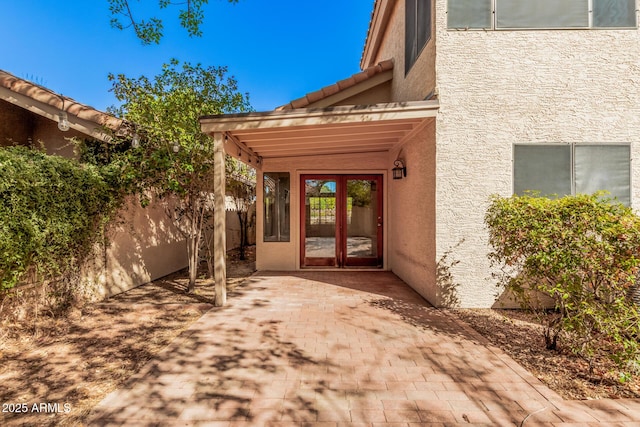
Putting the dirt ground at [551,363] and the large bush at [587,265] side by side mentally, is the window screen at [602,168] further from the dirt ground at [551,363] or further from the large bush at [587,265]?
the dirt ground at [551,363]

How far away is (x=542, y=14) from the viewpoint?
595 cm

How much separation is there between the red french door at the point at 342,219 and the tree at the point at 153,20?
5.07m

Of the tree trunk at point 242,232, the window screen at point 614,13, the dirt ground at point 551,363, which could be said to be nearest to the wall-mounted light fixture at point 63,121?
the tree trunk at point 242,232

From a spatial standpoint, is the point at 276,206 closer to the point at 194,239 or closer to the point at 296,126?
the point at 194,239

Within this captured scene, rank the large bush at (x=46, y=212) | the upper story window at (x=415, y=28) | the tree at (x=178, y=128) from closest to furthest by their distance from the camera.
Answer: the large bush at (x=46, y=212)
the tree at (x=178, y=128)
the upper story window at (x=415, y=28)

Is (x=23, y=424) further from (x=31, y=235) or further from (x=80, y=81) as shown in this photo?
(x=80, y=81)

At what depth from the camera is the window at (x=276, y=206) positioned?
32.4 feet

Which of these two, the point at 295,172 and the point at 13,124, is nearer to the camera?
the point at 13,124

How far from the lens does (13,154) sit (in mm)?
4641

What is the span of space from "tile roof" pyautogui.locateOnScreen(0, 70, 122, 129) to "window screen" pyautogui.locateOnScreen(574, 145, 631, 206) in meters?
9.35

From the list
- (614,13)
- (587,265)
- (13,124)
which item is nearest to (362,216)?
(587,265)

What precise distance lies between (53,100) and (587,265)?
956 centimetres

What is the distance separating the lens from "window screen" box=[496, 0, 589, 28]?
19.4 feet

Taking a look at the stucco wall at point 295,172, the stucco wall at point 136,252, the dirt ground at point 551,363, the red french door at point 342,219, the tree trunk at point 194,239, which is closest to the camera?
the dirt ground at point 551,363
